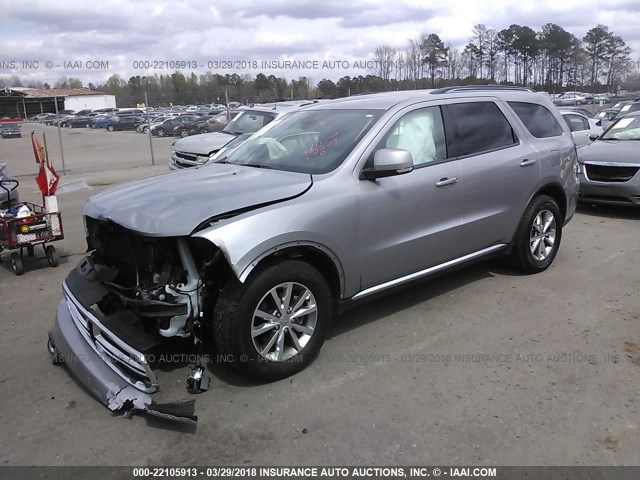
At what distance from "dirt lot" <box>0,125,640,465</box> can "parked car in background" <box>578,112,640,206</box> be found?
12.0 ft

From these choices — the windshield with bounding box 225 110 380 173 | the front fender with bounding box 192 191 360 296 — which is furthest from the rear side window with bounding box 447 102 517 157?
Result: the front fender with bounding box 192 191 360 296

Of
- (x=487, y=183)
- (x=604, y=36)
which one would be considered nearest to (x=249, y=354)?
(x=487, y=183)

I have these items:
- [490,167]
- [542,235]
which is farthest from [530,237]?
[490,167]

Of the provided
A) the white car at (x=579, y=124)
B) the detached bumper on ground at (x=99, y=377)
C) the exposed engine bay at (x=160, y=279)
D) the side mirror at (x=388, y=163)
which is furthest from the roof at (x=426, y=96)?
the white car at (x=579, y=124)

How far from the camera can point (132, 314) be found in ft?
11.9

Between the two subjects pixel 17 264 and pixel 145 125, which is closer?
pixel 17 264

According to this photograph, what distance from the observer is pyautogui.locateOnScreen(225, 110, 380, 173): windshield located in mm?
4234

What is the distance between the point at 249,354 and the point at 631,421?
2.29 meters

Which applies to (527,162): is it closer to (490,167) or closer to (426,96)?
(490,167)

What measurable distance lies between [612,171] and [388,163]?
6261 mm

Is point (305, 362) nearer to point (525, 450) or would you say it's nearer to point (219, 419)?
point (219, 419)

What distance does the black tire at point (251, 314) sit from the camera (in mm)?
3389

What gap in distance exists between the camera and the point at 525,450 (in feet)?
9.80

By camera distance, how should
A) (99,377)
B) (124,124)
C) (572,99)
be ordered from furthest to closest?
(124,124), (572,99), (99,377)
